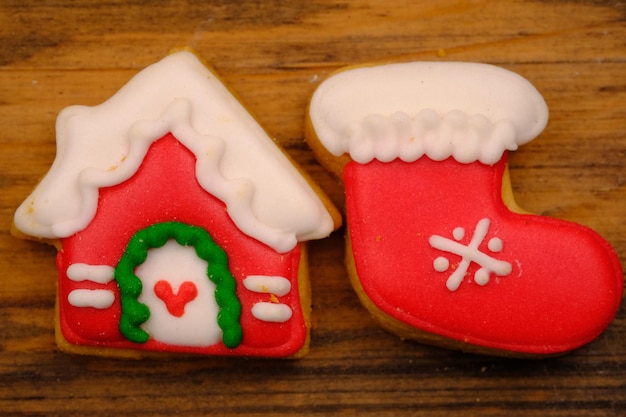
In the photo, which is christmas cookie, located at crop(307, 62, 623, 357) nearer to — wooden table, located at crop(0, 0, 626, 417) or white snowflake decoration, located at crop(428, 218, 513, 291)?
white snowflake decoration, located at crop(428, 218, 513, 291)

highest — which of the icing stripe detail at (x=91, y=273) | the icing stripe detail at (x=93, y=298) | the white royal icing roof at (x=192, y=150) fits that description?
the white royal icing roof at (x=192, y=150)

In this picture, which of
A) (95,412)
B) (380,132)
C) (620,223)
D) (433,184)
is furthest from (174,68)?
(620,223)

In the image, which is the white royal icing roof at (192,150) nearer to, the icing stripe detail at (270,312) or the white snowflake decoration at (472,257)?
the icing stripe detail at (270,312)

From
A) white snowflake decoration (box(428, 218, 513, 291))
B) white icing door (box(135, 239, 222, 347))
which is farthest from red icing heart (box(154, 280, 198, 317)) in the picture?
white snowflake decoration (box(428, 218, 513, 291))

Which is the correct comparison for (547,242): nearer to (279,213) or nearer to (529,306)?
(529,306)

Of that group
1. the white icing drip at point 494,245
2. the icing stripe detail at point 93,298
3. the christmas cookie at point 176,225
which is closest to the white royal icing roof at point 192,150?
the christmas cookie at point 176,225

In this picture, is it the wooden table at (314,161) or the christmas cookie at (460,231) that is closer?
the christmas cookie at (460,231)

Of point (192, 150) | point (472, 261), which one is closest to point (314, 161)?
point (192, 150)
